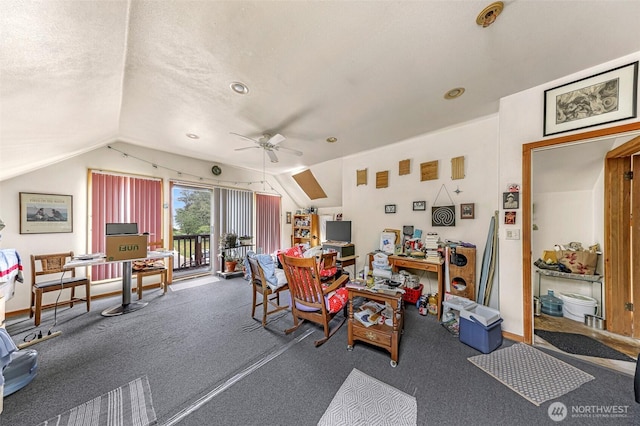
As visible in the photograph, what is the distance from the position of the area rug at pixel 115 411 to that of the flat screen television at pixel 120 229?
7.26ft

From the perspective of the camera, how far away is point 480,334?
2.11 metres

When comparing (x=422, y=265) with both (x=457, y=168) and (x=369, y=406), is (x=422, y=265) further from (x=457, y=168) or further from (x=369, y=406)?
(x=369, y=406)

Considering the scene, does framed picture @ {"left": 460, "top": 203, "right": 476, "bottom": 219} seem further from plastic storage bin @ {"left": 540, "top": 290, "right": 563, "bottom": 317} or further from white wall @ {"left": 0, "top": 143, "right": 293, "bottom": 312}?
white wall @ {"left": 0, "top": 143, "right": 293, "bottom": 312}

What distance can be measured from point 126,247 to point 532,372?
485 cm

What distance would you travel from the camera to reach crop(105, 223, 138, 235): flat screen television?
9.73 feet

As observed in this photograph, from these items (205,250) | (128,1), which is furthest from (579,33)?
(205,250)

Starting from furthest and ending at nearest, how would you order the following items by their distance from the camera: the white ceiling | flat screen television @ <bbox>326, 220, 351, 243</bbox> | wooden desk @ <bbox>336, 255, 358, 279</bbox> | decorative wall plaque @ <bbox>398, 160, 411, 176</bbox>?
flat screen television @ <bbox>326, 220, 351, 243</bbox> < wooden desk @ <bbox>336, 255, 358, 279</bbox> < decorative wall plaque @ <bbox>398, 160, 411, 176</bbox> < the white ceiling

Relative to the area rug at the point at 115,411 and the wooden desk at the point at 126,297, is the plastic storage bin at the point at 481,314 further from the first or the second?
the wooden desk at the point at 126,297

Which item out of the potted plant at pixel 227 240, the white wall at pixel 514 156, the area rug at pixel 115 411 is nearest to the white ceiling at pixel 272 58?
the white wall at pixel 514 156

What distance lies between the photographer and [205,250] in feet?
19.7

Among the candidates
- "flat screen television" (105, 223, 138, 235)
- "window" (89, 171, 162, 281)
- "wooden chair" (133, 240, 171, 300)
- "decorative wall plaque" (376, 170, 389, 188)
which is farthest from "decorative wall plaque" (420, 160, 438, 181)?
"window" (89, 171, 162, 281)

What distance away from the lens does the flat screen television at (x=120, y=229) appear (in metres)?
2.97

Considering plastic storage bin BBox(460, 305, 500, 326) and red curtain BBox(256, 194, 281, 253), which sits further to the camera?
red curtain BBox(256, 194, 281, 253)

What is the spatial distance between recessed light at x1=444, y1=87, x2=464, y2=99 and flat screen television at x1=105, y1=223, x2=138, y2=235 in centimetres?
465
